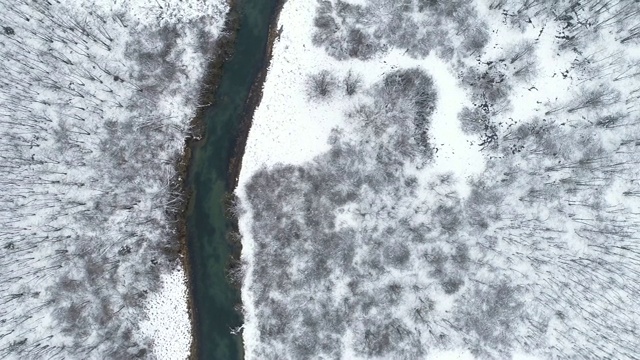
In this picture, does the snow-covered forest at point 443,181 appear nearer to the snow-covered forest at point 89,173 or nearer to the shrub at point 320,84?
the shrub at point 320,84

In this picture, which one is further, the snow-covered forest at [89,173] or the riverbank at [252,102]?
the riverbank at [252,102]

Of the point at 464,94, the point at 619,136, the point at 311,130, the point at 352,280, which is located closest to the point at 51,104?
the point at 311,130

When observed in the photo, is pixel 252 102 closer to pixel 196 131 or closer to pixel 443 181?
pixel 196 131

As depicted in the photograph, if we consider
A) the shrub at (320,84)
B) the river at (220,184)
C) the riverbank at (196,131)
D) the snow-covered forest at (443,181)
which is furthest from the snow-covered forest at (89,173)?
the shrub at (320,84)

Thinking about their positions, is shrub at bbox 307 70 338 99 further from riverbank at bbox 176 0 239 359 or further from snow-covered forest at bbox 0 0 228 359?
snow-covered forest at bbox 0 0 228 359

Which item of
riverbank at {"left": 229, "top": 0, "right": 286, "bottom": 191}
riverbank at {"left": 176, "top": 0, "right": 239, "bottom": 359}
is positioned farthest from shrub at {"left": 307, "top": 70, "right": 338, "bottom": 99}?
riverbank at {"left": 176, "top": 0, "right": 239, "bottom": 359}
